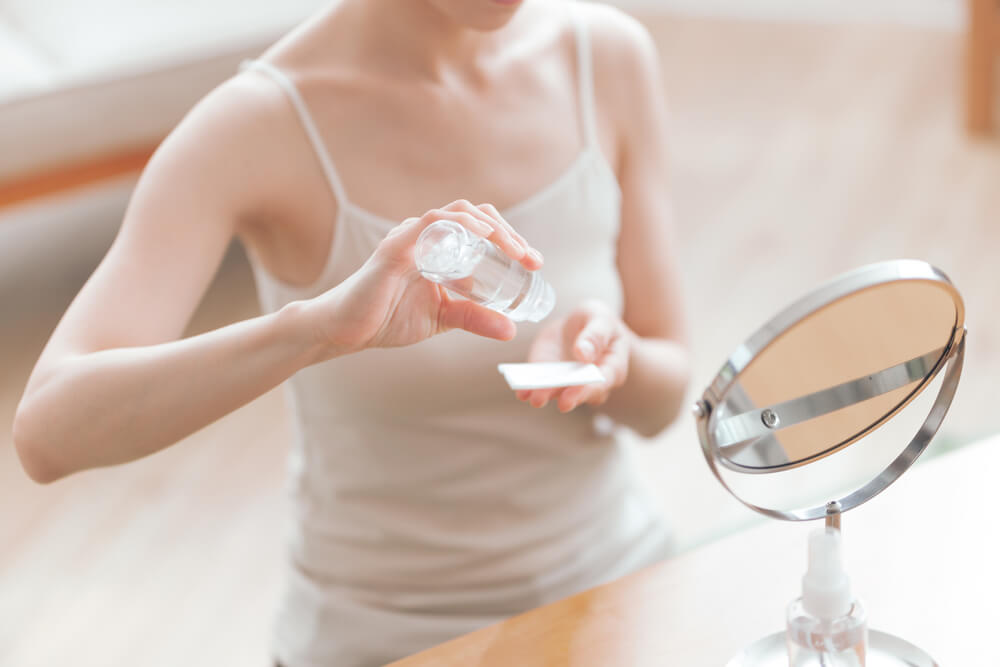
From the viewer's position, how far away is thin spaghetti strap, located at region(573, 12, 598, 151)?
32.9 inches

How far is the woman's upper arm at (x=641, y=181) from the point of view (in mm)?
858

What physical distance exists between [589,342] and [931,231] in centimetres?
163

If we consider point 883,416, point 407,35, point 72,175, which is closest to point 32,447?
point 407,35

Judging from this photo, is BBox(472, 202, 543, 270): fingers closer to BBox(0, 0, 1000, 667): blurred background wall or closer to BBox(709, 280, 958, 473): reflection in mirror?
BBox(709, 280, 958, 473): reflection in mirror

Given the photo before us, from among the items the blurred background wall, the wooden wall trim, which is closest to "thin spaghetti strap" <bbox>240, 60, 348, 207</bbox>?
the blurred background wall

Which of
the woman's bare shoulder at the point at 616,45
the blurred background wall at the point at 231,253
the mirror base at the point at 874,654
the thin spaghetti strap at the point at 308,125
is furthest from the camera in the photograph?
the blurred background wall at the point at 231,253

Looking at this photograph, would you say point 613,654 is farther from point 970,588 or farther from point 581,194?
point 581,194

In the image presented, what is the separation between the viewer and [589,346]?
0.66 meters

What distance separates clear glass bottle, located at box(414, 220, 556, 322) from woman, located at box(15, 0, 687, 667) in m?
0.02

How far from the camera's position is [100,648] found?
149 centimetres

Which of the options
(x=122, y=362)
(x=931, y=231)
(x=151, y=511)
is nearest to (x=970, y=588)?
(x=122, y=362)

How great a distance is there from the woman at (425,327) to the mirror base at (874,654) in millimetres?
163

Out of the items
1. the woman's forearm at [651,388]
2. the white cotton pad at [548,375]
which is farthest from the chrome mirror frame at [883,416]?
the woman's forearm at [651,388]

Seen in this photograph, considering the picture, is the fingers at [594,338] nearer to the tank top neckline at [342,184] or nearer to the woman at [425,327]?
the woman at [425,327]
